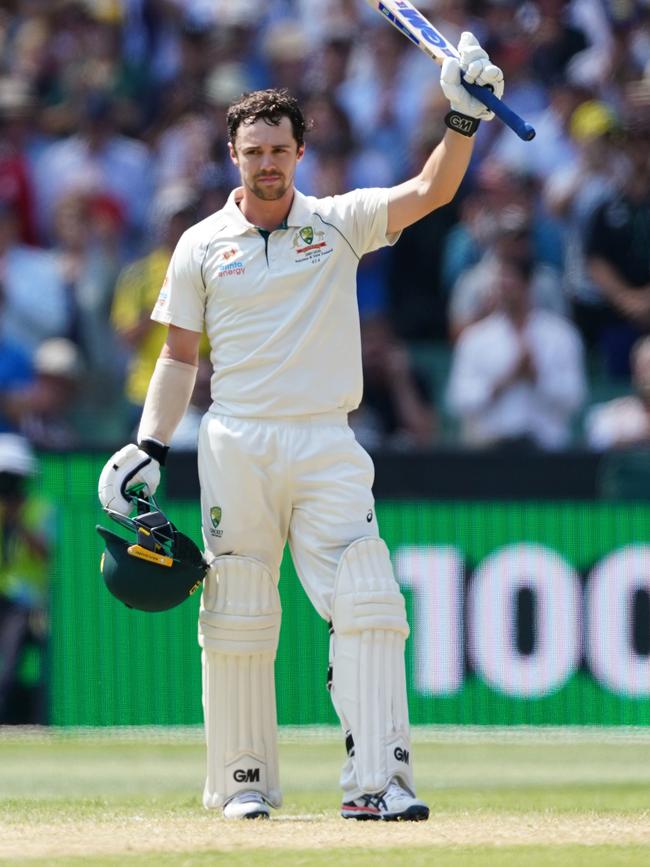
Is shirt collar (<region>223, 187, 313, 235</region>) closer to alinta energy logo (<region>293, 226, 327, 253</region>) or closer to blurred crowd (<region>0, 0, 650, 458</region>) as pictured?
alinta energy logo (<region>293, 226, 327, 253</region>)

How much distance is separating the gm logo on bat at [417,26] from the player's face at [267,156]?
0.51 m

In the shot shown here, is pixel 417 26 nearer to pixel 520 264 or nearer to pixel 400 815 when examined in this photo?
pixel 400 815

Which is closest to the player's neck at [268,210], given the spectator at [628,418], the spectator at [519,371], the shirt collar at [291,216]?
the shirt collar at [291,216]

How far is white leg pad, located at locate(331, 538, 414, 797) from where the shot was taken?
5.45 meters

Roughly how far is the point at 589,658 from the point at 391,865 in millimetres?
4408

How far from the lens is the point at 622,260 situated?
1083cm

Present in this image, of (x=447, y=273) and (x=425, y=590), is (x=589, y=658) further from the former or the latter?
(x=447, y=273)

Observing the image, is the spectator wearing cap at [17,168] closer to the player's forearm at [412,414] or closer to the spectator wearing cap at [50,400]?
the spectator wearing cap at [50,400]

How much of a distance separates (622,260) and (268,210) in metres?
5.50

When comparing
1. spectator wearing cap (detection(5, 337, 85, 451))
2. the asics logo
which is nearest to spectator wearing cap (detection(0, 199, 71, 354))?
spectator wearing cap (detection(5, 337, 85, 451))

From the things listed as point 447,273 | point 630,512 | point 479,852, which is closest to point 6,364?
point 447,273

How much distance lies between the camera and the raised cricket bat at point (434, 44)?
17.4 feet

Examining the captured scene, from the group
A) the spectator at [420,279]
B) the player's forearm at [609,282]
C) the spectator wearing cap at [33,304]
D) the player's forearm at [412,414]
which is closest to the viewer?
the player's forearm at [412,414]

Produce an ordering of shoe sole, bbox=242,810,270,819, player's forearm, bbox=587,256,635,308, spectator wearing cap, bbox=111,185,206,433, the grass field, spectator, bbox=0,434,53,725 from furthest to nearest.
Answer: player's forearm, bbox=587,256,635,308 → spectator wearing cap, bbox=111,185,206,433 → spectator, bbox=0,434,53,725 → shoe sole, bbox=242,810,270,819 → the grass field
